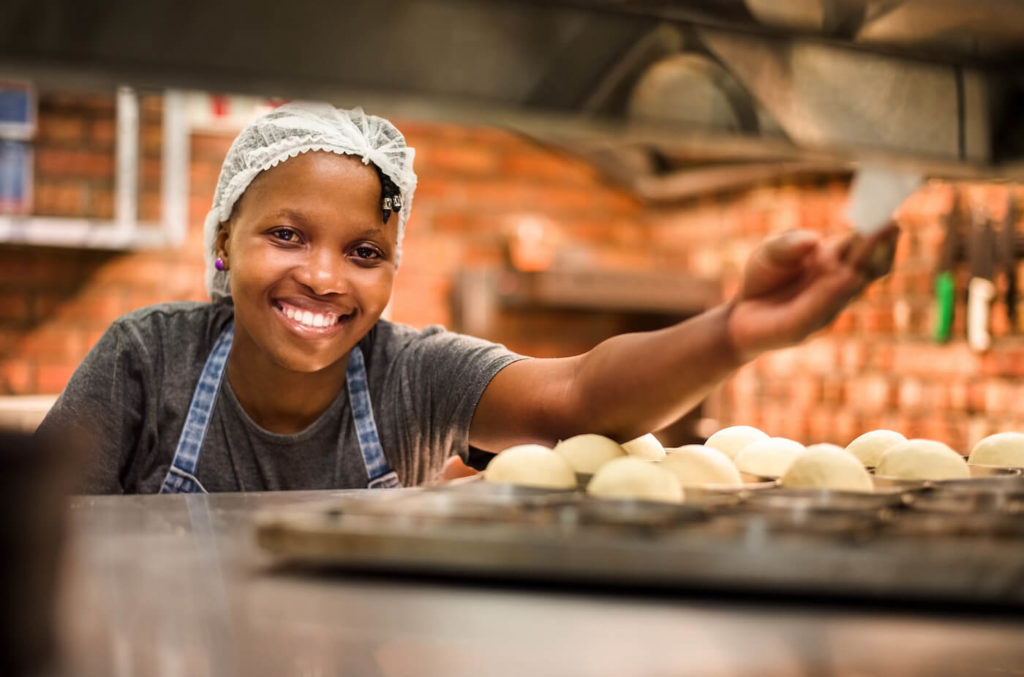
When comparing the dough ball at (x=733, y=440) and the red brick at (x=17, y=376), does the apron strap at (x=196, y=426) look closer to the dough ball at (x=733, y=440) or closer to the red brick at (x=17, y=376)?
the dough ball at (x=733, y=440)

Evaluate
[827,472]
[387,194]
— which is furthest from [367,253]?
[827,472]

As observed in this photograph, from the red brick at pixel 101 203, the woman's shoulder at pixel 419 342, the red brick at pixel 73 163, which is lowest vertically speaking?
the woman's shoulder at pixel 419 342

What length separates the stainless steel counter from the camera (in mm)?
492

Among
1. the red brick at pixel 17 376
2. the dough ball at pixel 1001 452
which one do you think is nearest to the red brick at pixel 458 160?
the red brick at pixel 17 376

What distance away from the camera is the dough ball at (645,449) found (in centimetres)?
110

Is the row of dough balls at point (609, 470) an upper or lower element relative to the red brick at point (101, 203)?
lower

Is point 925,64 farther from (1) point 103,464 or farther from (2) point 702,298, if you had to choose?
(2) point 702,298

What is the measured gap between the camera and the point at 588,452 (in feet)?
3.21

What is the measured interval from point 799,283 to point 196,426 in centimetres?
89

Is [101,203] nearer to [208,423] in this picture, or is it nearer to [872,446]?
[208,423]

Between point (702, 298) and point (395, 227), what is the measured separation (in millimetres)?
2780

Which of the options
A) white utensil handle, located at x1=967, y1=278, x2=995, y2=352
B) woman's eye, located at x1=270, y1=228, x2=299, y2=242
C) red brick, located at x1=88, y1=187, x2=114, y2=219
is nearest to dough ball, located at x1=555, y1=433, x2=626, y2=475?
woman's eye, located at x1=270, y1=228, x2=299, y2=242

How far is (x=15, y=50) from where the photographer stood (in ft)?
1.91

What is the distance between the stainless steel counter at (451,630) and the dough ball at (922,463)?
1.27 feet
